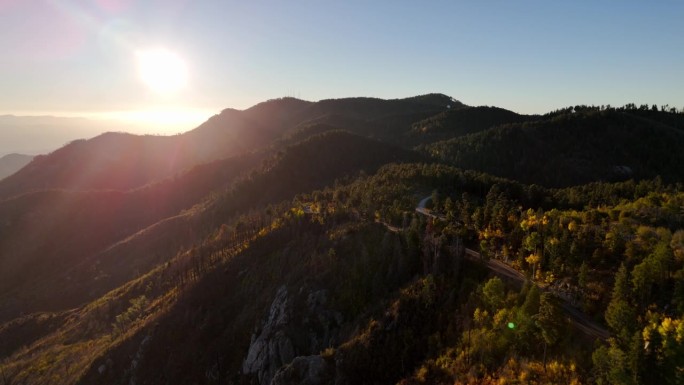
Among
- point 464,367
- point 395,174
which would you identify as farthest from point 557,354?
point 395,174

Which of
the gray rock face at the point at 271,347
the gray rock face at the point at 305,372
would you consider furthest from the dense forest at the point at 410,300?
the gray rock face at the point at 271,347

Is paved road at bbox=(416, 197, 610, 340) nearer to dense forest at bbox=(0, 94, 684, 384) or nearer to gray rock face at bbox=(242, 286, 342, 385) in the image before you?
dense forest at bbox=(0, 94, 684, 384)

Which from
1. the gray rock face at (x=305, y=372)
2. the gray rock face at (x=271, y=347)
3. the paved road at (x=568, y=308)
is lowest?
the gray rock face at (x=271, y=347)

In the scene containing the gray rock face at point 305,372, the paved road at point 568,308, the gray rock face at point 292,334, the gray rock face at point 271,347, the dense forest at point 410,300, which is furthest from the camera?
the gray rock face at point 271,347

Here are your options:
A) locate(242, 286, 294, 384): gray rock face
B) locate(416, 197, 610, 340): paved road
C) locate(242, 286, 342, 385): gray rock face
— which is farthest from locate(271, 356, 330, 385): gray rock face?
locate(416, 197, 610, 340): paved road

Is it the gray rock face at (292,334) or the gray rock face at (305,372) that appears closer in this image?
the gray rock face at (305,372)

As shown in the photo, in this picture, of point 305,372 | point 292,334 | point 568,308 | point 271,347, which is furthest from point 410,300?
point 271,347

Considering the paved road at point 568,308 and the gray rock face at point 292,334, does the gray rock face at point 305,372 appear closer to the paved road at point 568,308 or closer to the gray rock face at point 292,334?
the gray rock face at point 292,334
